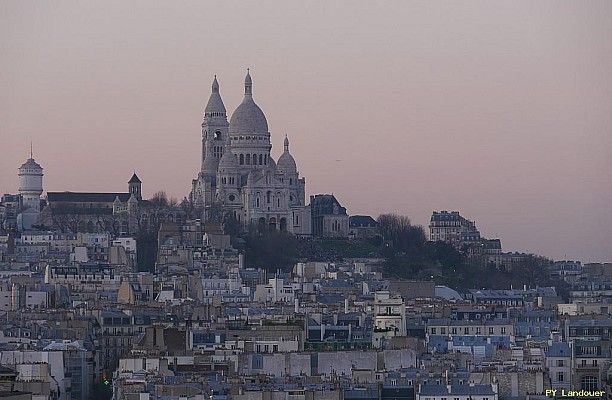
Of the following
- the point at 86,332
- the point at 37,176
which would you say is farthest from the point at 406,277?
the point at 86,332

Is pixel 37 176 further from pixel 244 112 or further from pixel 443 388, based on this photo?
pixel 443 388

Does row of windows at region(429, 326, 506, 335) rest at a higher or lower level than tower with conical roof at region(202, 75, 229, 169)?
lower

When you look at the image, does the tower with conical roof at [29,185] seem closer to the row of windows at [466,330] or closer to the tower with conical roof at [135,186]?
the tower with conical roof at [135,186]

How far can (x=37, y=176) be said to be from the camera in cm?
16112

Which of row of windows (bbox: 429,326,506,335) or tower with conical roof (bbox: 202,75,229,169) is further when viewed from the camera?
tower with conical roof (bbox: 202,75,229,169)

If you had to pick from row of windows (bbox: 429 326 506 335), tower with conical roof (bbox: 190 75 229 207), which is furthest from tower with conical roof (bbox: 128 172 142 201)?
row of windows (bbox: 429 326 506 335)

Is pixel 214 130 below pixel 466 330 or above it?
above

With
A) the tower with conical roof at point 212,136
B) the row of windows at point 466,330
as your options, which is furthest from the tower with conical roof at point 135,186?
the row of windows at point 466,330

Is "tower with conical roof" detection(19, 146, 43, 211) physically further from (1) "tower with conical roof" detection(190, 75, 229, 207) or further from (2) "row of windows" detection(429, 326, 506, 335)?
(2) "row of windows" detection(429, 326, 506, 335)

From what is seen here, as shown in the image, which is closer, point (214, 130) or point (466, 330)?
point (466, 330)

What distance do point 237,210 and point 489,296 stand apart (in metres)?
58.3

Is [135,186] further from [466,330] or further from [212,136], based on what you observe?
[466,330]

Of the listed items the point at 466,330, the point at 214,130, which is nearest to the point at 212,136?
the point at 214,130

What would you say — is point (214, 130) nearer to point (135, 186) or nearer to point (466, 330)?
point (135, 186)
